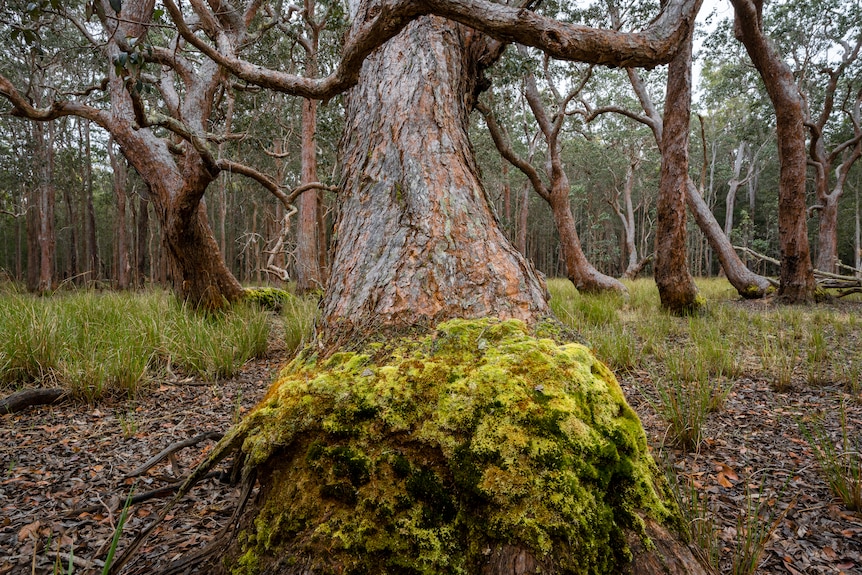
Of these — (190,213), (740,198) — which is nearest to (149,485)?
(190,213)

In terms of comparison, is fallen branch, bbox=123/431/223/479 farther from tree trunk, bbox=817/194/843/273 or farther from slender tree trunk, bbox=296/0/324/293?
tree trunk, bbox=817/194/843/273

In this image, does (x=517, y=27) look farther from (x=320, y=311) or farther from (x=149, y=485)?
(x=149, y=485)

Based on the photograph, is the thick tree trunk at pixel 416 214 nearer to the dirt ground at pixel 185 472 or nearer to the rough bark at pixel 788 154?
the dirt ground at pixel 185 472

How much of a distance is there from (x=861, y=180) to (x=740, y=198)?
8.81m

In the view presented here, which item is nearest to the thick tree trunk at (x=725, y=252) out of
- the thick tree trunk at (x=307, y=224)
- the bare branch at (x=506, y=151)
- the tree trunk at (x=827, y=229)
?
the bare branch at (x=506, y=151)

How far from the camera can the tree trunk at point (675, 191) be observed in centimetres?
517

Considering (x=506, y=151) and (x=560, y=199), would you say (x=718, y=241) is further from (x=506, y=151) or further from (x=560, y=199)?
(x=506, y=151)

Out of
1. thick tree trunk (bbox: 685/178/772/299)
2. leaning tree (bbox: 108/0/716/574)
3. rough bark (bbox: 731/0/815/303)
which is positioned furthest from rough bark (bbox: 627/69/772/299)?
leaning tree (bbox: 108/0/716/574)

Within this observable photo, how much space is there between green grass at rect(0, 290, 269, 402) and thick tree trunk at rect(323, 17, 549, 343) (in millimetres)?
2018

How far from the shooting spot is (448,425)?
108cm

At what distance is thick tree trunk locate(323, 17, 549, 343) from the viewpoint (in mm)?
1627

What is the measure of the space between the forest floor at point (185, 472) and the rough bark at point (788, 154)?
5.08m

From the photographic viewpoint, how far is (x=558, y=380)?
3.90 feet

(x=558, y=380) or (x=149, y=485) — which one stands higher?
(x=558, y=380)
